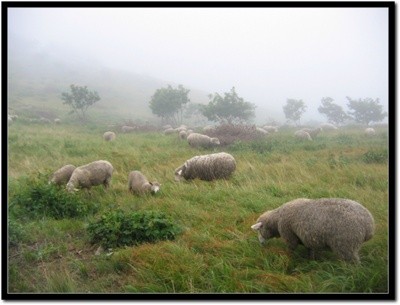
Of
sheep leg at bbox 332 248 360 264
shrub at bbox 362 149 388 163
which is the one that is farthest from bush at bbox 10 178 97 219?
shrub at bbox 362 149 388 163

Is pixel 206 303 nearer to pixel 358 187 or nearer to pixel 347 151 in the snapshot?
pixel 358 187

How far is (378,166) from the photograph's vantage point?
4656mm

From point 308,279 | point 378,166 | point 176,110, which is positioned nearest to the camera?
point 308,279

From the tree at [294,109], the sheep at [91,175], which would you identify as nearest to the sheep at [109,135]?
the sheep at [91,175]

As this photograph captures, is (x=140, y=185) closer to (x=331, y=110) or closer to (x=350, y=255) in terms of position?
(x=331, y=110)

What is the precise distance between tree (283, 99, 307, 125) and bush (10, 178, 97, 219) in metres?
3.73

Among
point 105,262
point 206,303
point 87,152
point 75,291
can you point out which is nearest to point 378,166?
point 206,303

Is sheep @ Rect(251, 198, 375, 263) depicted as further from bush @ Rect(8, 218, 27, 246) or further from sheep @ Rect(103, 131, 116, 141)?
sheep @ Rect(103, 131, 116, 141)

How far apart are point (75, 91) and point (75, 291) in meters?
3.30

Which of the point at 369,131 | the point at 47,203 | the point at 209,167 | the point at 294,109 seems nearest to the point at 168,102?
the point at 294,109

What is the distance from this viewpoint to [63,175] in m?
7.15

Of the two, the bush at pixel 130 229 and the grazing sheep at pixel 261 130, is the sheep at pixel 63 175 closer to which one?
the bush at pixel 130 229

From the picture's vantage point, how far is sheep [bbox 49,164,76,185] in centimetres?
661

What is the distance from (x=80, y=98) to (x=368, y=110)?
14.7 feet
